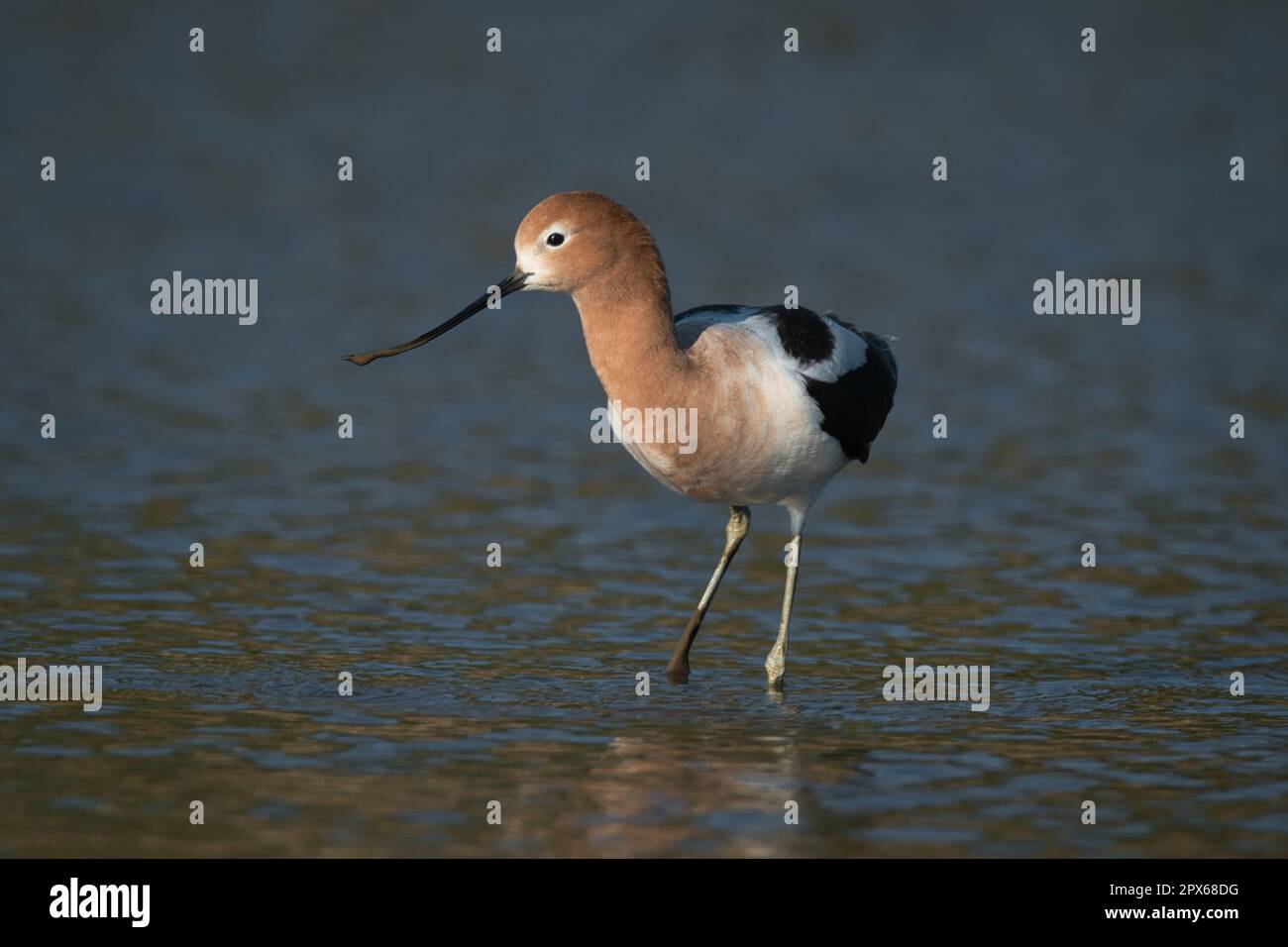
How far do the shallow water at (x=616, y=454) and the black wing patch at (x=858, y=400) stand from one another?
36.3 inches

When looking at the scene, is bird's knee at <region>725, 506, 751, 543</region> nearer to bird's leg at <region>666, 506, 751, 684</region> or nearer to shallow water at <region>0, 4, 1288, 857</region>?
bird's leg at <region>666, 506, 751, 684</region>

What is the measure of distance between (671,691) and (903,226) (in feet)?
37.4

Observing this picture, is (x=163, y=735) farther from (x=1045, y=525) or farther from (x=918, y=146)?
(x=918, y=146)

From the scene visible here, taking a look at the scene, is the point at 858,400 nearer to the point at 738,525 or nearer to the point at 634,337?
the point at 738,525

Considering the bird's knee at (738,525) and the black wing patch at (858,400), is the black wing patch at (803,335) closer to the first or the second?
the black wing patch at (858,400)

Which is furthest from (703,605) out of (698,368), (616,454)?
(616,454)

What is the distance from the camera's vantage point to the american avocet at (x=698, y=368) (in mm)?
8500

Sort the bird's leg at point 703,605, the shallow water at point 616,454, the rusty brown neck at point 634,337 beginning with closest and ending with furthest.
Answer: the shallow water at point 616,454 → the rusty brown neck at point 634,337 → the bird's leg at point 703,605

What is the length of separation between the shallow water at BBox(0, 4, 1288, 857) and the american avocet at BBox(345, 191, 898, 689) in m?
0.84

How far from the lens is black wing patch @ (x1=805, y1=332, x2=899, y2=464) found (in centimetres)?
903

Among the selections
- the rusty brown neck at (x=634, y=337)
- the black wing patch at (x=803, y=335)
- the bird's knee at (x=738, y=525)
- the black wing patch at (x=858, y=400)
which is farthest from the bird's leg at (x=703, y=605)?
the rusty brown neck at (x=634, y=337)
